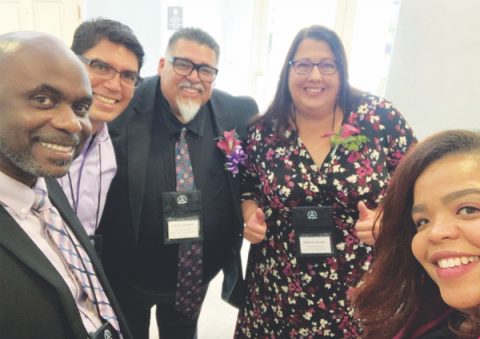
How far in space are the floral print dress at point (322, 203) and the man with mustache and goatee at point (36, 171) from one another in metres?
0.89

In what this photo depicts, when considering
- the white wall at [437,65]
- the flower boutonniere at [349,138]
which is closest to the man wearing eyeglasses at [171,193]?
the flower boutonniere at [349,138]

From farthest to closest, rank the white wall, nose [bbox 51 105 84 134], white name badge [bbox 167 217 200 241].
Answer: the white wall
white name badge [bbox 167 217 200 241]
nose [bbox 51 105 84 134]

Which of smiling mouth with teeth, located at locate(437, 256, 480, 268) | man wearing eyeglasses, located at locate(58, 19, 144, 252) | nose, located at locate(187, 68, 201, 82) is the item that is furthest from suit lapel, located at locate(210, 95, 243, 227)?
smiling mouth with teeth, located at locate(437, 256, 480, 268)

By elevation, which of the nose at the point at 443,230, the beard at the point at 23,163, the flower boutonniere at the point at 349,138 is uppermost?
the beard at the point at 23,163

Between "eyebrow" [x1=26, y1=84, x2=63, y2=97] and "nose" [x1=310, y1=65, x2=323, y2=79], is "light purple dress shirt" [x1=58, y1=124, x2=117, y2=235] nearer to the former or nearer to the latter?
"eyebrow" [x1=26, y1=84, x2=63, y2=97]

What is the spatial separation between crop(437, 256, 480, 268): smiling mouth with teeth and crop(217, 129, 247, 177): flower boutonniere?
100 cm

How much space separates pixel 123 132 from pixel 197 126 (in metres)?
0.35

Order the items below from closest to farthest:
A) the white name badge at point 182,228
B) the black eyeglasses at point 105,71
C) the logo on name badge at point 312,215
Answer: the black eyeglasses at point 105,71 < the logo on name badge at point 312,215 < the white name badge at point 182,228

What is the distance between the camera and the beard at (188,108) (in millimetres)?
1684

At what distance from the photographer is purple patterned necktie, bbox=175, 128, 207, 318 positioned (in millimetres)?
1692

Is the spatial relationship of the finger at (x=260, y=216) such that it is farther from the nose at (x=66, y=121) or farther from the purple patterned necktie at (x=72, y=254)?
the nose at (x=66, y=121)

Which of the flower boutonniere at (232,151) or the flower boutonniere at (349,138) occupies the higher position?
the flower boutonniere at (349,138)

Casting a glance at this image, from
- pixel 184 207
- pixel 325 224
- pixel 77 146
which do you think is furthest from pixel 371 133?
pixel 77 146

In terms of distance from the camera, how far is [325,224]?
1550 mm
